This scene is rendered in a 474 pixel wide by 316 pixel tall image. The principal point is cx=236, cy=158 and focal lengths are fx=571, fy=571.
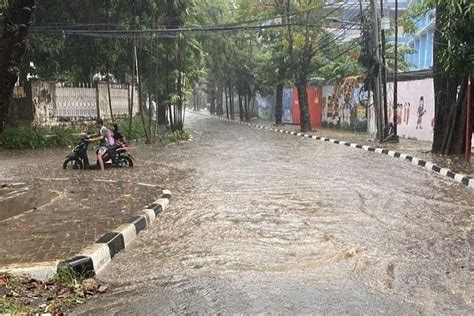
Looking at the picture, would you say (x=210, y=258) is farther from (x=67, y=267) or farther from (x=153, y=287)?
(x=67, y=267)

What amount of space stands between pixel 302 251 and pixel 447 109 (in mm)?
11153

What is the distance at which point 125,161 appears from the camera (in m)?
14.5

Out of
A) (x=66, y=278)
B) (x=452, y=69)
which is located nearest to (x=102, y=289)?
(x=66, y=278)

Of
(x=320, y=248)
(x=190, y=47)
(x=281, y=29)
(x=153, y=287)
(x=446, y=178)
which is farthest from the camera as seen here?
(x=281, y=29)

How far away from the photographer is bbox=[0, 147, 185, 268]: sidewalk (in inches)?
249

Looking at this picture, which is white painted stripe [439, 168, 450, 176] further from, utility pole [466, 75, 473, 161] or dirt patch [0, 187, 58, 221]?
dirt patch [0, 187, 58, 221]

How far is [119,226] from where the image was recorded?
23.7 feet

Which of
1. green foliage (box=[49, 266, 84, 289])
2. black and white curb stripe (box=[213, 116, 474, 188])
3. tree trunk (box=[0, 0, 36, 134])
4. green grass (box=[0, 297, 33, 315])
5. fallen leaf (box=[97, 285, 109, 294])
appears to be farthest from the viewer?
black and white curb stripe (box=[213, 116, 474, 188])

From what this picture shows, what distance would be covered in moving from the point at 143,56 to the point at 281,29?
10.1 meters

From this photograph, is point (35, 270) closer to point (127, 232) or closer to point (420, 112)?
point (127, 232)

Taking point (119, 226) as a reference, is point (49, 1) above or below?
above

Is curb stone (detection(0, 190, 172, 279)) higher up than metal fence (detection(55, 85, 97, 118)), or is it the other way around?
metal fence (detection(55, 85, 97, 118))

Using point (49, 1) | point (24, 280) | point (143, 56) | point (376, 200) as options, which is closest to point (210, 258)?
point (24, 280)

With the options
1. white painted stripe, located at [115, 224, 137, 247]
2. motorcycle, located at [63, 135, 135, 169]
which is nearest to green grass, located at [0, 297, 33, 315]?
white painted stripe, located at [115, 224, 137, 247]
